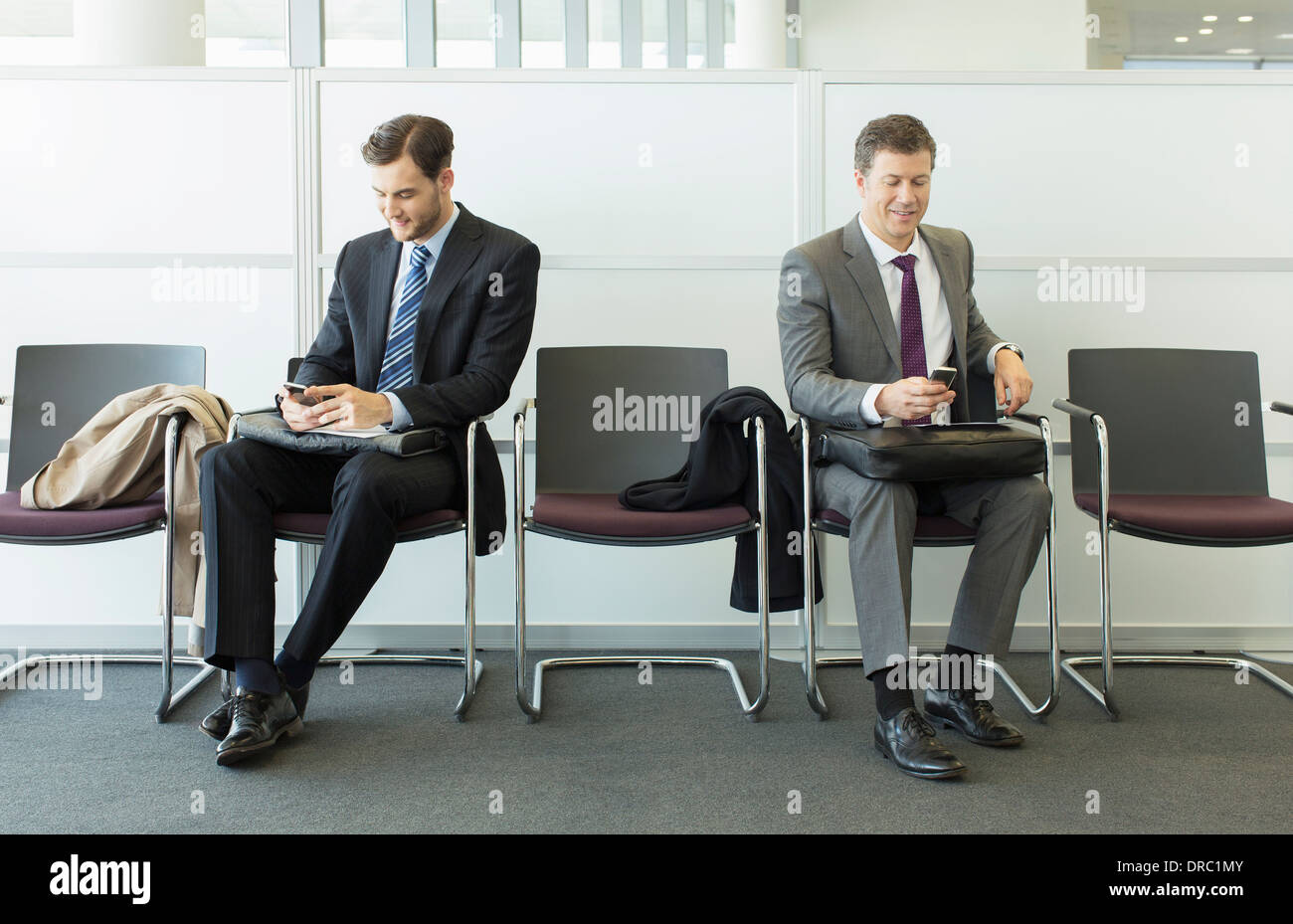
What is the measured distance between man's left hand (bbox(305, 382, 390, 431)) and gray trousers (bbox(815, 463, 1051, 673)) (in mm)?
1061

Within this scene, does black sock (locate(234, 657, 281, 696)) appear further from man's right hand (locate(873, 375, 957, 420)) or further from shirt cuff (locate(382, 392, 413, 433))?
man's right hand (locate(873, 375, 957, 420))

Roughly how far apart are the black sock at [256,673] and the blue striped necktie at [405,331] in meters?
0.71

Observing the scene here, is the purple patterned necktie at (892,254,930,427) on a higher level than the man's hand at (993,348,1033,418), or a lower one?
higher

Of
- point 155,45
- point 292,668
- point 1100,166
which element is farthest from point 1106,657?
point 155,45

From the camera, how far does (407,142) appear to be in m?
2.45

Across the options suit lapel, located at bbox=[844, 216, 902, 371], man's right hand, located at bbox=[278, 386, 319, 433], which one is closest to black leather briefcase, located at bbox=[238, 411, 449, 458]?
man's right hand, located at bbox=[278, 386, 319, 433]

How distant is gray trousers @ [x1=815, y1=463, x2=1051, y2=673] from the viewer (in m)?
2.21

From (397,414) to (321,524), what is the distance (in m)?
0.30

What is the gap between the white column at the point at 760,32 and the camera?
200 inches

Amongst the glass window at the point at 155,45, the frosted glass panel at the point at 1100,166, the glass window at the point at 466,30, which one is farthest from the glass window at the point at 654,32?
the frosted glass panel at the point at 1100,166

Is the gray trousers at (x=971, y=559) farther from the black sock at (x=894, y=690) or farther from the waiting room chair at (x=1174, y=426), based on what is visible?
the waiting room chair at (x=1174, y=426)

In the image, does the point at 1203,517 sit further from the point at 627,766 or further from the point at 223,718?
the point at 223,718

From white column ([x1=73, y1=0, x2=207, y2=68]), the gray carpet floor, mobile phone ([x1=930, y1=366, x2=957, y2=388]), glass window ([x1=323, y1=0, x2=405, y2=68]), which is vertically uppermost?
glass window ([x1=323, y1=0, x2=405, y2=68])
